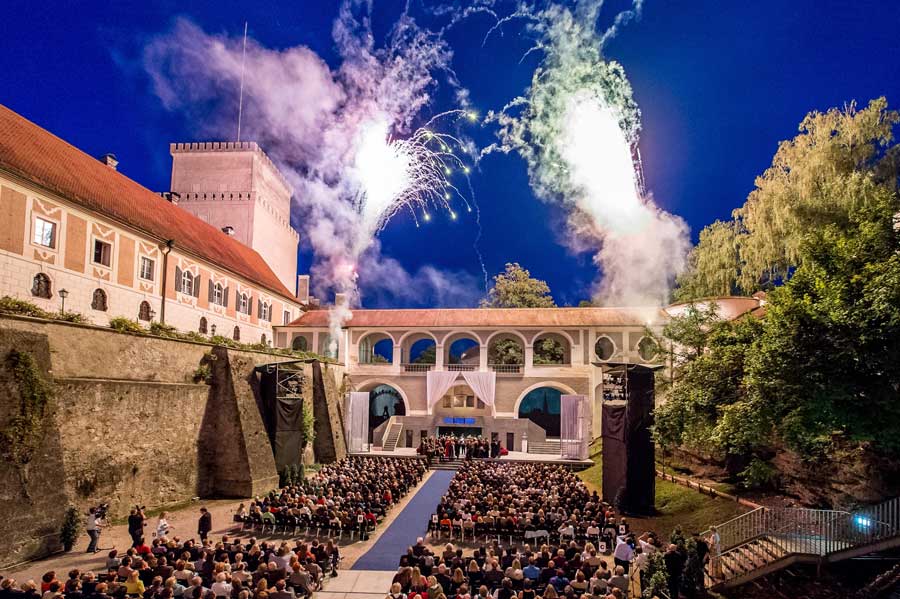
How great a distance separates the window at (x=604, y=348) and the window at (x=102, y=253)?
2951 cm

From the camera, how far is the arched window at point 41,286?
1973 cm

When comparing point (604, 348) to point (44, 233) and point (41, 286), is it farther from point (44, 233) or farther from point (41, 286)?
point (44, 233)

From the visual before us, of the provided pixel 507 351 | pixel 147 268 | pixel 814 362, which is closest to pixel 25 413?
pixel 147 268

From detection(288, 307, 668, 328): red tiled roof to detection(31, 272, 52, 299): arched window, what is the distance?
1991 cm

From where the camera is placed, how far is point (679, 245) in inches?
1666

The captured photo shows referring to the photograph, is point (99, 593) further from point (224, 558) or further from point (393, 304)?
point (393, 304)

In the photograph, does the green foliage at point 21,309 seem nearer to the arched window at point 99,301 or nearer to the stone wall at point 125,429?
the stone wall at point 125,429

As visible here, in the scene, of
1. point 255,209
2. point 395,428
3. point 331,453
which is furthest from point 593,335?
point 255,209

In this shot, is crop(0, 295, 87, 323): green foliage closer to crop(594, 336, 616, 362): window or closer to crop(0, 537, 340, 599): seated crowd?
crop(0, 537, 340, 599): seated crowd

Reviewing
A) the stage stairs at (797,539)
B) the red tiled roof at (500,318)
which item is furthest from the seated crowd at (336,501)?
the red tiled roof at (500,318)

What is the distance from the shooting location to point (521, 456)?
3238 centimetres

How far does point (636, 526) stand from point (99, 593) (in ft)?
50.4

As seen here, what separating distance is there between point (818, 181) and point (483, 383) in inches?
879

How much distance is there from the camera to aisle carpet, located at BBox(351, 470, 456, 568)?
14.8 meters
